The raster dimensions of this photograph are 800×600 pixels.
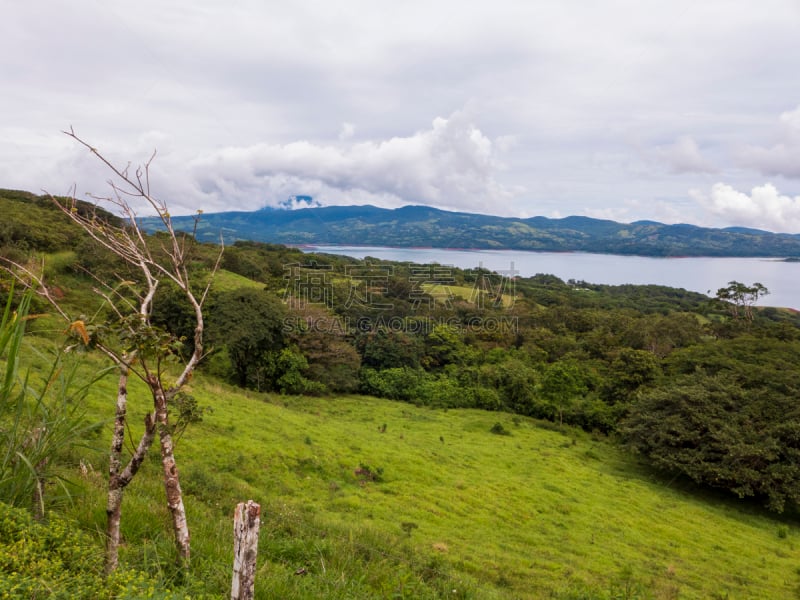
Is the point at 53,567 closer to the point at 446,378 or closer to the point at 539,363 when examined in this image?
the point at 446,378


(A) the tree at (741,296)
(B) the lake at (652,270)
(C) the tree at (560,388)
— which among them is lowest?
(C) the tree at (560,388)

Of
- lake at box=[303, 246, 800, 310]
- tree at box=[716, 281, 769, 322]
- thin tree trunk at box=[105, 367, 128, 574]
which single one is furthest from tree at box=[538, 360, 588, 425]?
lake at box=[303, 246, 800, 310]

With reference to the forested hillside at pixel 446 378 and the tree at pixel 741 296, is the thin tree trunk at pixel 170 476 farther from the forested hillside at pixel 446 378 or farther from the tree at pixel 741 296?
the tree at pixel 741 296

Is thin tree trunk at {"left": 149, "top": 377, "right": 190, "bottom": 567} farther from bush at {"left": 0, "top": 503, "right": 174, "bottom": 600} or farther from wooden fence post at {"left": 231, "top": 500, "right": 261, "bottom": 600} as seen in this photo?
wooden fence post at {"left": 231, "top": 500, "right": 261, "bottom": 600}

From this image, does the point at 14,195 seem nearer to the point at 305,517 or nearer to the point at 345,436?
the point at 345,436

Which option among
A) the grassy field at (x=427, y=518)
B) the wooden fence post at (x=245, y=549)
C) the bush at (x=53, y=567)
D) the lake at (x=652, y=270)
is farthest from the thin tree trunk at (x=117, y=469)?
the lake at (x=652, y=270)

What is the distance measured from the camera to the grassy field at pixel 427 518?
15.3 ft

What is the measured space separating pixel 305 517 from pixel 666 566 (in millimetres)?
8378

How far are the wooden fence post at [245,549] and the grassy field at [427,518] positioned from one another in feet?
1.94

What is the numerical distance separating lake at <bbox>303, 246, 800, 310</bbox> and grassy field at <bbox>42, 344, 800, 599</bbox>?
72546 millimetres

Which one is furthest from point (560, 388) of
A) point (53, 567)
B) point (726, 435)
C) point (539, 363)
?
point (53, 567)

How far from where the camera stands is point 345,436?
14.8m

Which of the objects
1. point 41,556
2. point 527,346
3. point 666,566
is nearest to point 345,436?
point 666,566

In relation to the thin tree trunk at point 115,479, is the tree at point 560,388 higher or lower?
lower
